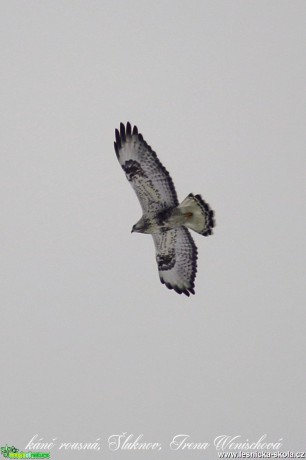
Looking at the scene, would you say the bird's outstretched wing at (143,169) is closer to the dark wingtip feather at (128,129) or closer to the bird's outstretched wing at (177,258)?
the dark wingtip feather at (128,129)

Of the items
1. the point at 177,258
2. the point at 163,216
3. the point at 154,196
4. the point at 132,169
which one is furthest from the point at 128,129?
the point at 177,258

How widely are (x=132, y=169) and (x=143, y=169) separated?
0.65 ft

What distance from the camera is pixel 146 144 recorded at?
12000mm

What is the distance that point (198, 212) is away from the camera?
12.3 m

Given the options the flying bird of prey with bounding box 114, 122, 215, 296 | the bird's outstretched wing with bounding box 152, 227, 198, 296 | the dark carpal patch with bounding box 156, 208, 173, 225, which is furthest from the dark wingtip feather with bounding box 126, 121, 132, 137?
the bird's outstretched wing with bounding box 152, 227, 198, 296

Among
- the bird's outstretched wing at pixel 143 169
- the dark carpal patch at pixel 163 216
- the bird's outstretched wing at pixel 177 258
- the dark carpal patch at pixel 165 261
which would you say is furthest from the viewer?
the dark carpal patch at pixel 165 261

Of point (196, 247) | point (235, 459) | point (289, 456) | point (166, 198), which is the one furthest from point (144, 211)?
point (289, 456)

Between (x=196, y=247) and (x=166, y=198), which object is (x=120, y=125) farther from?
(x=196, y=247)

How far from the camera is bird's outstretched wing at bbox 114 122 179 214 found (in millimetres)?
11977

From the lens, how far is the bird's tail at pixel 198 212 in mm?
12281

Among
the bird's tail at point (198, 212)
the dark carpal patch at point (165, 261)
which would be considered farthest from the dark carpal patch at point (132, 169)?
the dark carpal patch at point (165, 261)

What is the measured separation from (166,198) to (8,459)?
8.63 metres

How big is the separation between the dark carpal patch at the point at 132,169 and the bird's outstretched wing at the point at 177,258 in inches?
55.1

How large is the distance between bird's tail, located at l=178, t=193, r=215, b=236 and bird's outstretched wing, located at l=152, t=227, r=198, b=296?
0.62 meters
